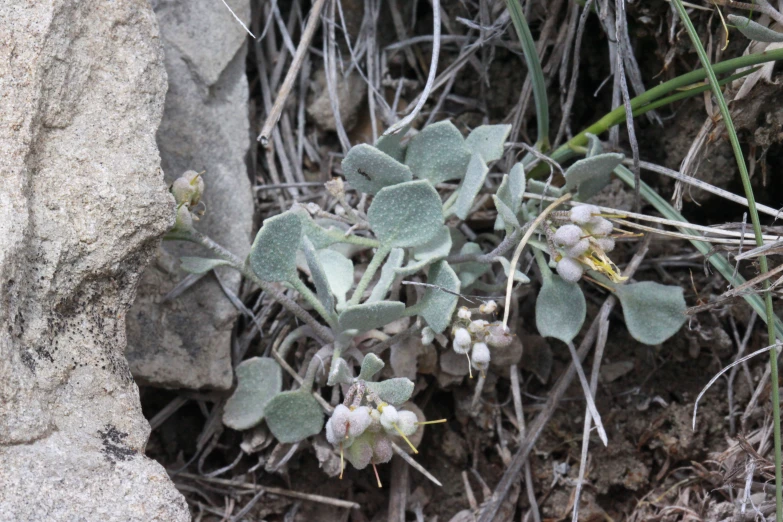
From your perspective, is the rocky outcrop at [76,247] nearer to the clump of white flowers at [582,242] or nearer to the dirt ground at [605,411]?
the dirt ground at [605,411]

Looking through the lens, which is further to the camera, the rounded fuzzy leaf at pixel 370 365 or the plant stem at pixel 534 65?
the plant stem at pixel 534 65

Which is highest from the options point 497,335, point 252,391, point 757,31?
point 757,31

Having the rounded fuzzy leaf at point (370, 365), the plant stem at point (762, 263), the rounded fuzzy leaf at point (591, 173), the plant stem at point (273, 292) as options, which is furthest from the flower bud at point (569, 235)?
the plant stem at point (273, 292)

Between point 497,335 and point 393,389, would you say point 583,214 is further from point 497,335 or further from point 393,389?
point 393,389

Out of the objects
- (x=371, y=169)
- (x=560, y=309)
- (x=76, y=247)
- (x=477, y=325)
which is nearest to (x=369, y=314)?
(x=477, y=325)

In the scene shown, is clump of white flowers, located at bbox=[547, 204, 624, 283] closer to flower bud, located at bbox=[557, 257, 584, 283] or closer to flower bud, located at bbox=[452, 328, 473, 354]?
flower bud, located at bbox=[557, 257, 584, 283]

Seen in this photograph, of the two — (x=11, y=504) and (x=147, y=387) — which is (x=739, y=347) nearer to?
(x=147, y=387)

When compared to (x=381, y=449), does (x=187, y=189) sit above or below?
above
